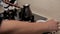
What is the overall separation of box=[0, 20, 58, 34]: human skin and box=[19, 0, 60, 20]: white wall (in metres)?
0.70

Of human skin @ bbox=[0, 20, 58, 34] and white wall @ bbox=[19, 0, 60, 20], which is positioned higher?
white wall @ bbox=[19, 0, 60, 20]

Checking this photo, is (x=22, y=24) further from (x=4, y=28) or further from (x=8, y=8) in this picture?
(x=8, y=8)

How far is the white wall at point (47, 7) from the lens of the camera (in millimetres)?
1291

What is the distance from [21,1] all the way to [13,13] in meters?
0.36

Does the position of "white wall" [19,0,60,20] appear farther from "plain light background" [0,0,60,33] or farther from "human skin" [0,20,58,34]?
"human skin" [0,20,58,34]

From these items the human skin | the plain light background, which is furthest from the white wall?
the human skin

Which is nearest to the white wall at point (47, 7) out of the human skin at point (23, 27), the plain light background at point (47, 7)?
→ the plain light background at point (47, 7)

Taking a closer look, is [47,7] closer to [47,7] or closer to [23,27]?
[47,7]

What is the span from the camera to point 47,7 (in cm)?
140

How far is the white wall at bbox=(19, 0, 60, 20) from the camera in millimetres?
1291

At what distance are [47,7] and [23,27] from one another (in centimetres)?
88

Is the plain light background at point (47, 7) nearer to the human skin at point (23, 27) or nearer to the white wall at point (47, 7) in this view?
the white wall at point (47, 7)

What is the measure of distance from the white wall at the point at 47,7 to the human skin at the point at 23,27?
2.31ft

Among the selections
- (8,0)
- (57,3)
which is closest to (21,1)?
(8,0)
